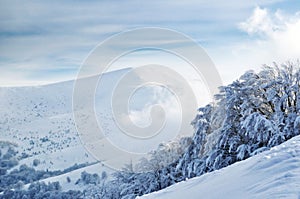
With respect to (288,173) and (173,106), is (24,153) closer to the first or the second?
(173,106)

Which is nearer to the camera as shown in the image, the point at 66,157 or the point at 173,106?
the point at 173,106

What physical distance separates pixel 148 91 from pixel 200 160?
176 inches

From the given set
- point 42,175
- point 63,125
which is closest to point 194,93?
point 42,175

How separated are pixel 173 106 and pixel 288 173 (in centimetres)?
1063

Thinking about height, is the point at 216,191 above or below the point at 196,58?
below

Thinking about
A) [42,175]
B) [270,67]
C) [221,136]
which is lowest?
→ [42,175]

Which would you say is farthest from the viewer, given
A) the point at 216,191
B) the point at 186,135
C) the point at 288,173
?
the point at 186,135

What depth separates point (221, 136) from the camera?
1452 centimetres

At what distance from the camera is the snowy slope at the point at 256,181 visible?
15.9 feet

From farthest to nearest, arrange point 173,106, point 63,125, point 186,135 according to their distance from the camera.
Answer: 1. point 63,125
2. point 186,135
3. point 173,106

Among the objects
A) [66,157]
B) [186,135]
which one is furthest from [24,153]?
[186,135]

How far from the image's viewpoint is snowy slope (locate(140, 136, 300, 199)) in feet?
15.9

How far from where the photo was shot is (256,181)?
5414mm

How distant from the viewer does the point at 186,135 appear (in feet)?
60.8
